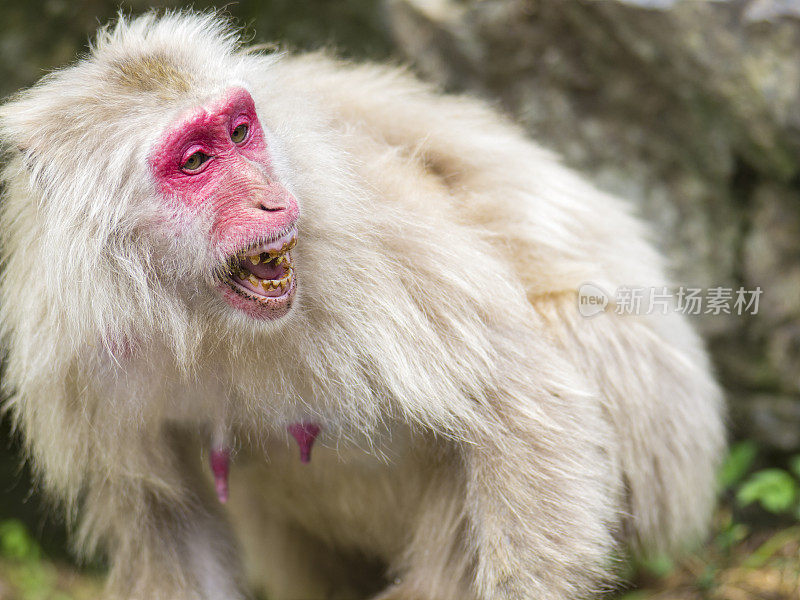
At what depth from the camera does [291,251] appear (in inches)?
110

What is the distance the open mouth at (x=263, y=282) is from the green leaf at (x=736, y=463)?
3.00 meters

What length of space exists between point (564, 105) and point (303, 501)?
2648mm

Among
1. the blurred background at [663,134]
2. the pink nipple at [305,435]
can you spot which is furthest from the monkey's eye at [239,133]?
the blurred background at [663,134]

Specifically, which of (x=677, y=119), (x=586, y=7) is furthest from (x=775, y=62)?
(x=586, y=7)

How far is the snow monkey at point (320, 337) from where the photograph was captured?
268 centimetres

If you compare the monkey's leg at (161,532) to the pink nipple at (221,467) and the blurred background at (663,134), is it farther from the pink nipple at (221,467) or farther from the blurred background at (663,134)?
the blurred background at (663,134)

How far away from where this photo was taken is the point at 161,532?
11.0ft

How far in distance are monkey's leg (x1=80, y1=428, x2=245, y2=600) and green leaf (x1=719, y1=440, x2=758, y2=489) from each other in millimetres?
2705

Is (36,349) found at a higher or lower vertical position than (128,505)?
higher

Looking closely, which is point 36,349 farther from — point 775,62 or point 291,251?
point 775,62

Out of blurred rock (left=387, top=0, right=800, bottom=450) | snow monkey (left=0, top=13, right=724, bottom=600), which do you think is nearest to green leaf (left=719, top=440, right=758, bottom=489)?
blurred rock (left=387, top=0, right=800, bottom=450)

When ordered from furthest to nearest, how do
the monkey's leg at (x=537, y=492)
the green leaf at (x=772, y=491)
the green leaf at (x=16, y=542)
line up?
the green leaf at (x=16, y=542) < the green leaf at (x=772, y=491) < the monkey's leg at (x=537, y=492)

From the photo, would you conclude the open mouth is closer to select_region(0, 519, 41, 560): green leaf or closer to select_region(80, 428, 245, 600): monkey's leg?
select_region(80, 428, 245, 600): monkey's leg

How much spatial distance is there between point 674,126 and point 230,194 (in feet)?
9.68
